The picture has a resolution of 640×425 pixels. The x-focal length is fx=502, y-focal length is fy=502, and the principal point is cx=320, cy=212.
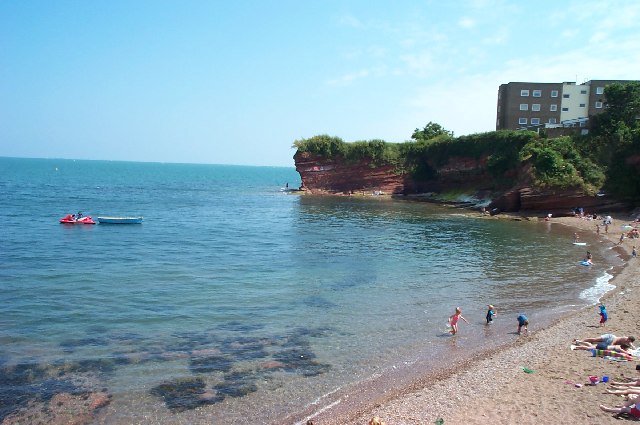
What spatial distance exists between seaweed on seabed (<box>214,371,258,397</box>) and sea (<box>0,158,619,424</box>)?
0.17ft

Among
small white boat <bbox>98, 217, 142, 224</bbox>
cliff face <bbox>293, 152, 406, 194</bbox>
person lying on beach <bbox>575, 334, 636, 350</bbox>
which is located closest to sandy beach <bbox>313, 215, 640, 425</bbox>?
person lying on beach <bbox>575, 334, 636, 350</bbox>

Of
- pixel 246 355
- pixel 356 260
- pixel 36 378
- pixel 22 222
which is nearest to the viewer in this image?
pixel 36 378

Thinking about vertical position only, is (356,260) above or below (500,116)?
below

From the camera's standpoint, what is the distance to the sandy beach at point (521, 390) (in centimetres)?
1118

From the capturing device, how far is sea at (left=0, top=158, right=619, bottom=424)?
43.6ft

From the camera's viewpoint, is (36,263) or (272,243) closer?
(36,263)

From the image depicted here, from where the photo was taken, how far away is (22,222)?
1731 inches

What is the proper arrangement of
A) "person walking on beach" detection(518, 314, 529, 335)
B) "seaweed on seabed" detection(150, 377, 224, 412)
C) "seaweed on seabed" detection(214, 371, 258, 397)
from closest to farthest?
"seaweed on seabed" detection(150, 377, 224, 412) < "seaweed on seabed" detection(214, 371, 258, 397) < "person walking on beach" detection(518, 314, 529, 335)

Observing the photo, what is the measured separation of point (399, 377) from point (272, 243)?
23.3 metres

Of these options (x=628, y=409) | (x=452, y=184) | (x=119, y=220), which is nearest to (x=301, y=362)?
(x=628, y=409)

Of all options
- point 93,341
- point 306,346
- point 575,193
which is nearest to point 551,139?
point 575,193

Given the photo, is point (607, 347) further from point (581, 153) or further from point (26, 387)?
point (581, 153)

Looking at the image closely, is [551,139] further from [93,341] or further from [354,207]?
[93,341]

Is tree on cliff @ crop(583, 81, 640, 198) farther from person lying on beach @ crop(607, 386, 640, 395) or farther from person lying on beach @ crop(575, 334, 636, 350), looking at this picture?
person lying on beach @ crop(607, 386, 640, 395)
